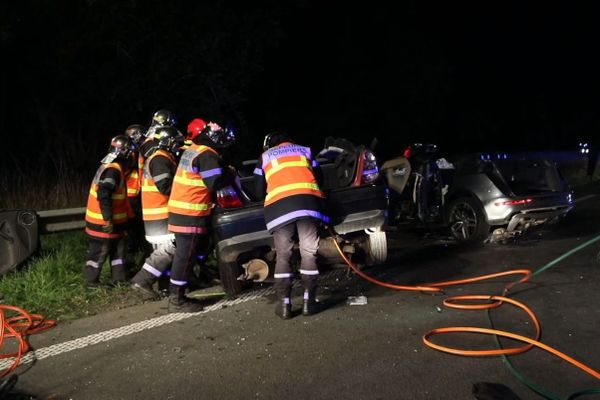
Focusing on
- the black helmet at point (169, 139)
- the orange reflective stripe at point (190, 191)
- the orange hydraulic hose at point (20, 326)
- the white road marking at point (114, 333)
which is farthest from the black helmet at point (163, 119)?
the orange hydraulic hose at point (20, 326)

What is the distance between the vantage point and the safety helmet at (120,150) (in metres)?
6.32

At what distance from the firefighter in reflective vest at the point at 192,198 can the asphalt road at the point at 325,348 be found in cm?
31

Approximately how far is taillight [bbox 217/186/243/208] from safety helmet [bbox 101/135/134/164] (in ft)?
4.46

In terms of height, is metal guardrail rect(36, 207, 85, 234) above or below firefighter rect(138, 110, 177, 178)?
below

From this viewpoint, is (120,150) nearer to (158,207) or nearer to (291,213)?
(158,207)

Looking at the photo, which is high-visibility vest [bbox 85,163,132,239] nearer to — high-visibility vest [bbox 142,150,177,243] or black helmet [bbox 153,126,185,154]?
high-visibility vest [bbox 142,150,177,243]

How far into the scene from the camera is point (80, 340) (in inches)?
192

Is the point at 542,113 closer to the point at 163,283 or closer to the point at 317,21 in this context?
the point at 317,21

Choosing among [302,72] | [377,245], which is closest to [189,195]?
[377,245]

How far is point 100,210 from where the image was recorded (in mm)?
6258

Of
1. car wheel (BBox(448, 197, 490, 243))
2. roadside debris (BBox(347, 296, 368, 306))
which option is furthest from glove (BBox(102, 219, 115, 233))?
car wheel (BBox(448, 197, 490, 243))

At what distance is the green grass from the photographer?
19.0ft

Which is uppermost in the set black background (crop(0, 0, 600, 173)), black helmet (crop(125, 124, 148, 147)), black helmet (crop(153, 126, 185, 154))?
black background (crop(0, 0, 600, 173))

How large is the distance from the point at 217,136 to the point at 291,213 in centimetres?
100
